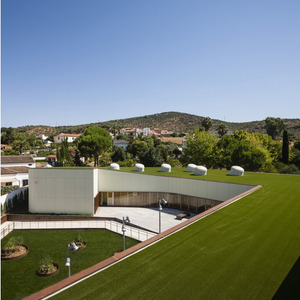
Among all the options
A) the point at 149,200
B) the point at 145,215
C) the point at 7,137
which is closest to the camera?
the point at 145,215

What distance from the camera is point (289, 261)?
7.04 m

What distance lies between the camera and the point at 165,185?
26125 mm

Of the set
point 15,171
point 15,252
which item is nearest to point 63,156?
point 15,171

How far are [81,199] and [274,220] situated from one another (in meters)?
20.0

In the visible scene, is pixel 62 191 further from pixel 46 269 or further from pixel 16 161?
pixel 16 161

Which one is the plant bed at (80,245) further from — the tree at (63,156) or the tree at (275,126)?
the tree at (275,126)

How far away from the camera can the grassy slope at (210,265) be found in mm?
5664

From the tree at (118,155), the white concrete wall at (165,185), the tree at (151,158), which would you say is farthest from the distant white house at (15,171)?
the tree at (118,155)

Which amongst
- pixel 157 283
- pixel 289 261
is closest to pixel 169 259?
pixel 157 283

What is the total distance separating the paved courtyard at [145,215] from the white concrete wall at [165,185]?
2.25m

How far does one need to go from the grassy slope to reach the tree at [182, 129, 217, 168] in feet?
101

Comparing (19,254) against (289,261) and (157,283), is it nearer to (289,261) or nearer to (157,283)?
(157,283)

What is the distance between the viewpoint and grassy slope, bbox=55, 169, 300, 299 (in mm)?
5664

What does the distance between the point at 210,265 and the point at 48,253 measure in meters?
13.2
